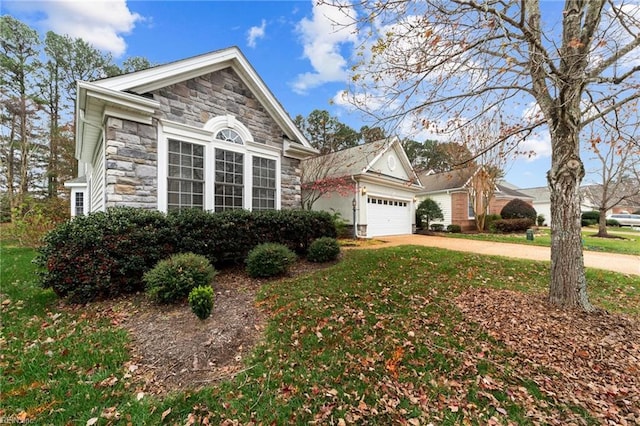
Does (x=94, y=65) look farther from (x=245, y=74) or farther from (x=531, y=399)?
(x=531, y=399)

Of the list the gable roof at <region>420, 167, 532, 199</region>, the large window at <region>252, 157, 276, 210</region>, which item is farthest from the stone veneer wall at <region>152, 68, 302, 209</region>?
the gable roof at <region>420, 167, 532, 199</region>

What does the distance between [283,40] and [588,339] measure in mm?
9914

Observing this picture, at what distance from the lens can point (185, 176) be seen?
7.11 meters

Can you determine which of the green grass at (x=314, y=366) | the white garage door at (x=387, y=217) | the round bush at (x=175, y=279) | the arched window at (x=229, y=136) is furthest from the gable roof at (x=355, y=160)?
the round bush at (x=175, y=279)

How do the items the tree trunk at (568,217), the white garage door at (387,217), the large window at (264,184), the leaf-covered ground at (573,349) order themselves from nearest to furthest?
the leaf-covered ground at (573,349), the tree trunk at (568,217), the large window at (264,184), the white garage door at (387,217)

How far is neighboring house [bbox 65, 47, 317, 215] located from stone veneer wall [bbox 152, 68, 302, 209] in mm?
26

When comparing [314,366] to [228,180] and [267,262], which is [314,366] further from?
[228,180]

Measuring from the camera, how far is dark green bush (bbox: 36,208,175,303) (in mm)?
4840

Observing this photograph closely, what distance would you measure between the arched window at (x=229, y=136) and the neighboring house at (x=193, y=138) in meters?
0.03

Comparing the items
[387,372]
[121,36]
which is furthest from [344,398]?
[121,36]

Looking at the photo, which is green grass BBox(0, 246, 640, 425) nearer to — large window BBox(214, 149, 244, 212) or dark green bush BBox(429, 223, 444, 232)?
large window BBox(214, 149, 244, 212)

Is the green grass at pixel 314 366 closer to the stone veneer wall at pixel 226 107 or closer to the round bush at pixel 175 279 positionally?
the round bush at pixel 175 279

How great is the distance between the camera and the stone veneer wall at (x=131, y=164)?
5949mm

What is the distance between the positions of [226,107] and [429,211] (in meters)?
15.2
